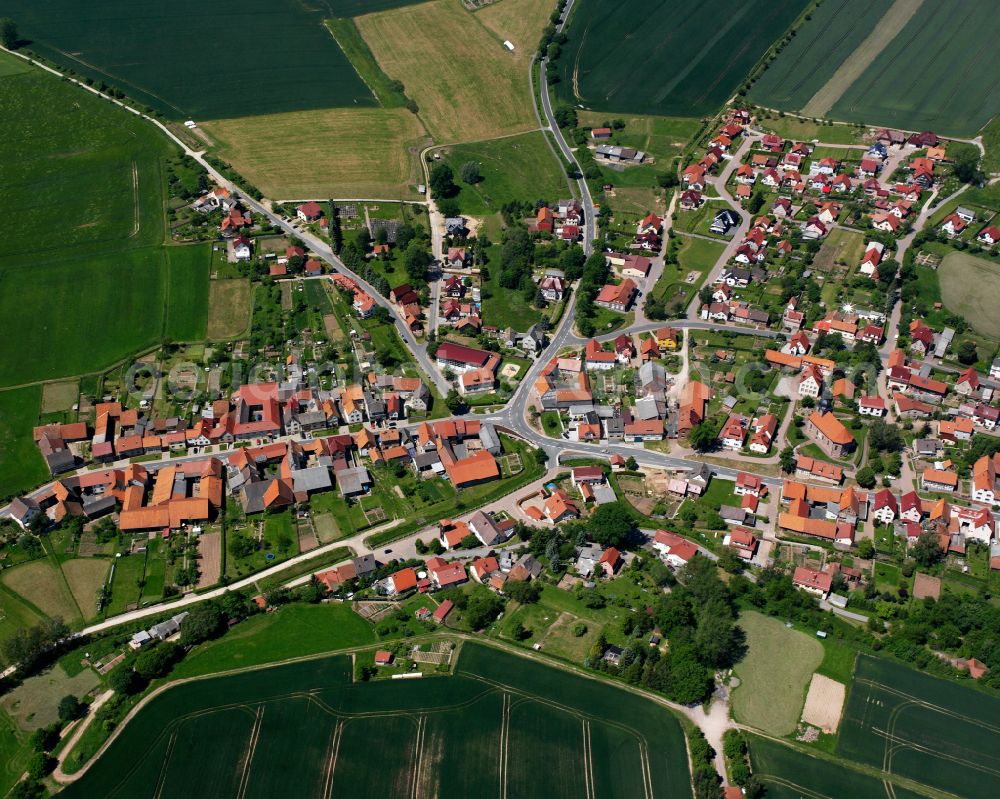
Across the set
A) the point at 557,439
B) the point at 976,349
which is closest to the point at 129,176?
the point at 557,439

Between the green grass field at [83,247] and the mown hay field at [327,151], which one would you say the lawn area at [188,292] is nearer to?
the green grass field at [83,247]

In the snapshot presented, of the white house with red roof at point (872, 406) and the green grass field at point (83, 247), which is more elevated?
the green grass field at point (83, 247)

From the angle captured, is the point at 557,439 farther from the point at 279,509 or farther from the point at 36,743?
the point at 36,743

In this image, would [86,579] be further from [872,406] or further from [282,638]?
[872,406]

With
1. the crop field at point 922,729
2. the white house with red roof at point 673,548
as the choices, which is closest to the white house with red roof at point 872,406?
the white house with red roof at point 673,548

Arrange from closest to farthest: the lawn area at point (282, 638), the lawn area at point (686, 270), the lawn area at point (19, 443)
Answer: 1. the lawn area at point (282, 638)
2. the lawn area at point (19, 443)
3. the lawn area at point (686, 270)

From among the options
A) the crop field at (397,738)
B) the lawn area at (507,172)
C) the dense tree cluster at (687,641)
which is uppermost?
the lawn area at (507,172)

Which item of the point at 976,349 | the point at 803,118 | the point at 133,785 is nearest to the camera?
the point at 133,785
